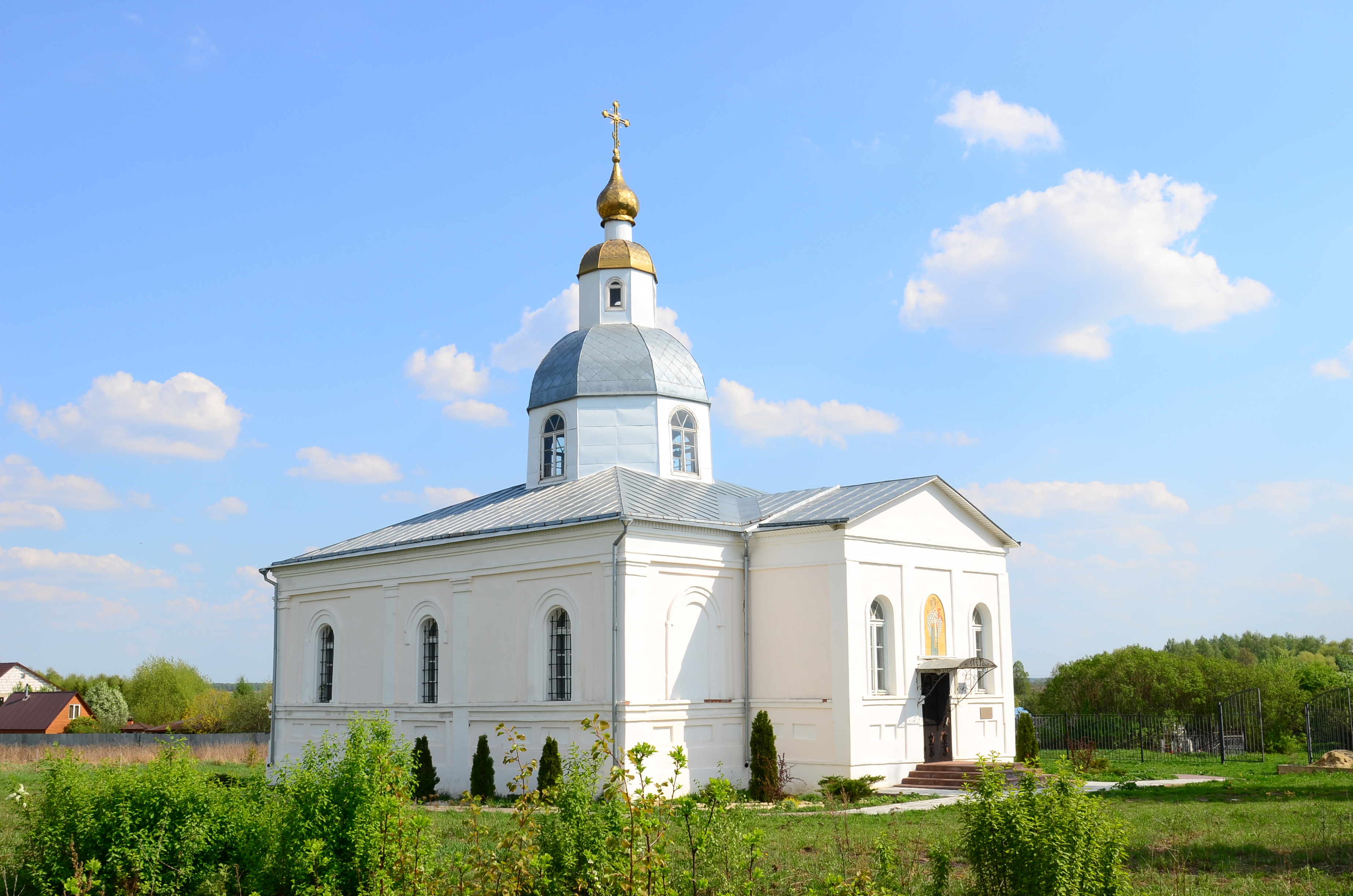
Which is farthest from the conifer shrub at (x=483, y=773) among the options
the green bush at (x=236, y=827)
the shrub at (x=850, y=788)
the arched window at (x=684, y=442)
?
the green bush at (x=236, y=827)

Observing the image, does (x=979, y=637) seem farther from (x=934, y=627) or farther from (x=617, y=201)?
(x=617, y=201)

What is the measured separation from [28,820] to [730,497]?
16.3 metres

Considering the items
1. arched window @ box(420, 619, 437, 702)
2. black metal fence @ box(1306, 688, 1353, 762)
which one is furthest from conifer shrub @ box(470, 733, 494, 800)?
black metal fence @ box(1306, 688, 1353, 762)

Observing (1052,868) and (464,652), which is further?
(464,652)

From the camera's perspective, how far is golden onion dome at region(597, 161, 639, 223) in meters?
30.3

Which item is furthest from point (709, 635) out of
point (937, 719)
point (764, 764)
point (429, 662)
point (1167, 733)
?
point (1167, 733)

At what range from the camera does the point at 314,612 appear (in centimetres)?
2902

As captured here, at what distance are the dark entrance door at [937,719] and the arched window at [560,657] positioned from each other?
722 cm

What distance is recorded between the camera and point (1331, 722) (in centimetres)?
3081

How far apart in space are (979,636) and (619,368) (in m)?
10.2

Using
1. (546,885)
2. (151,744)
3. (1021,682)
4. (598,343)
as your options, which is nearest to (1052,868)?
(546,885)

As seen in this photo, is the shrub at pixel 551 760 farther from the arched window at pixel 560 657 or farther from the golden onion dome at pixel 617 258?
the golden onion dome at pixel 617 258

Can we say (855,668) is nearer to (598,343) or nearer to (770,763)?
(770,763)

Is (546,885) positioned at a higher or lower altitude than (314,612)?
lower
